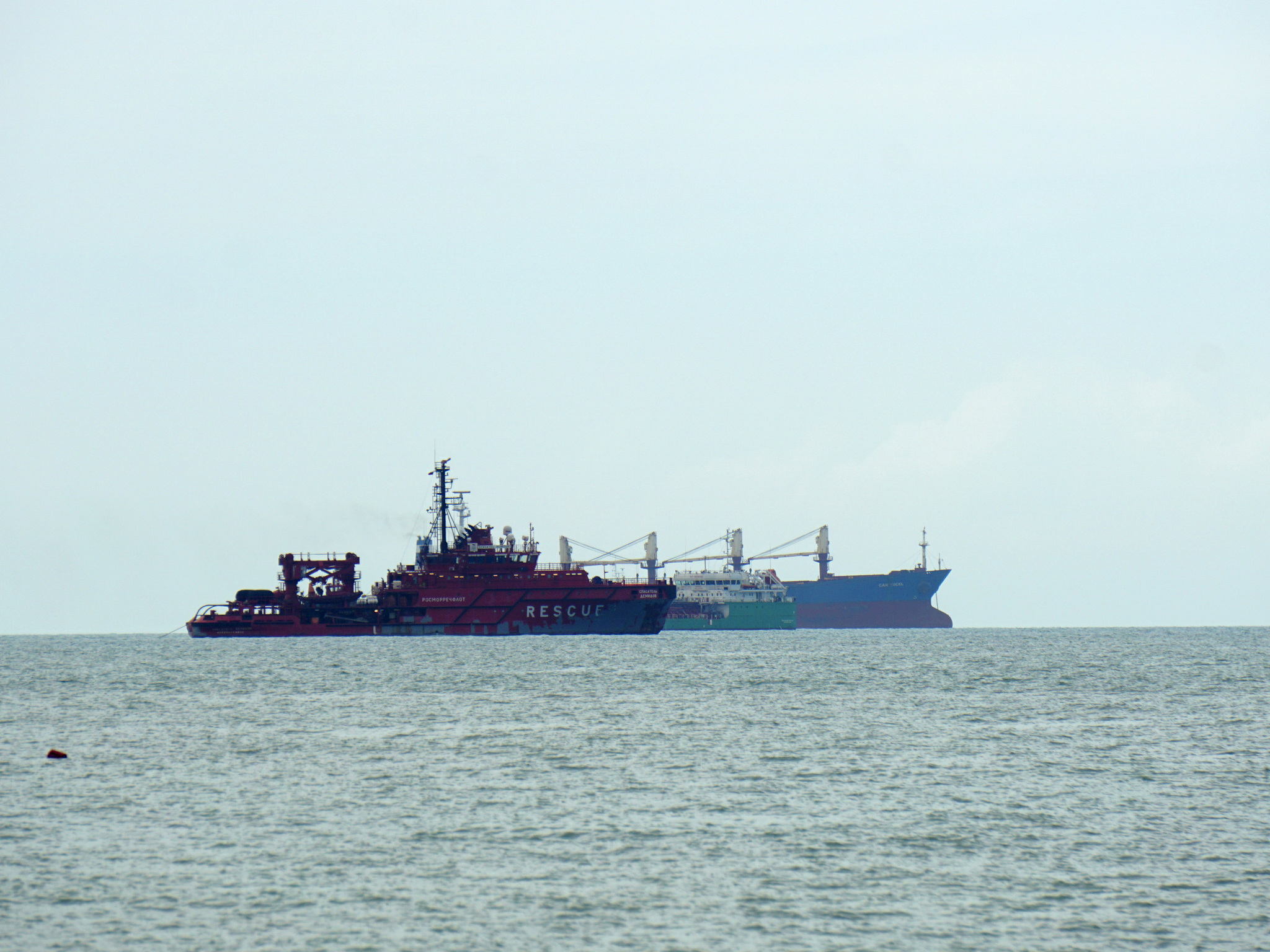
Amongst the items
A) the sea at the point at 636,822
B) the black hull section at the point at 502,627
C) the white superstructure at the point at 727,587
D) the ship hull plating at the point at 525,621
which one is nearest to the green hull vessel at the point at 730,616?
the white superstructure at the point at 727,587

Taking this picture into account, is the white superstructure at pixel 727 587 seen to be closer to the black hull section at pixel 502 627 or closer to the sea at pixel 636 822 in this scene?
the black hull section at pixel 502 627

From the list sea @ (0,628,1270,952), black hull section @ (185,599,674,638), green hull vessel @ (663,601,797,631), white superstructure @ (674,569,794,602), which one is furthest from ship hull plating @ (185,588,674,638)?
sea @ (0,628,1270,952)

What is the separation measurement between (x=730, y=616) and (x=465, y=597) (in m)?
63.4

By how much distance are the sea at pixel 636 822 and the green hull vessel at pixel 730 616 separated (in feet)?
361

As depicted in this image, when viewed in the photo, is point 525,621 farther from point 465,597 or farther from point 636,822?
point 636,822

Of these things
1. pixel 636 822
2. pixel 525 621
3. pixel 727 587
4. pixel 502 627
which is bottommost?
pixel 636 822

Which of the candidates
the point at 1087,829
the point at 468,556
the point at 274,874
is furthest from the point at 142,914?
the point at 468,556

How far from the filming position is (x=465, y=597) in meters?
121

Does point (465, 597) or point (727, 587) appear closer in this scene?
point (465, 597)

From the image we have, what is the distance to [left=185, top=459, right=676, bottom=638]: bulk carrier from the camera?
120125mm

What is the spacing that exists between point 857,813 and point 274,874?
43.4 feet

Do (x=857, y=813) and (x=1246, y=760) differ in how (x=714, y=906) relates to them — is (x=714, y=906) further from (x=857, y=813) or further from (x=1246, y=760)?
(x=1246, y=760)

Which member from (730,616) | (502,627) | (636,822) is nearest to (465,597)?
(502,627)

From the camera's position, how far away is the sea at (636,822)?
21234 mm
